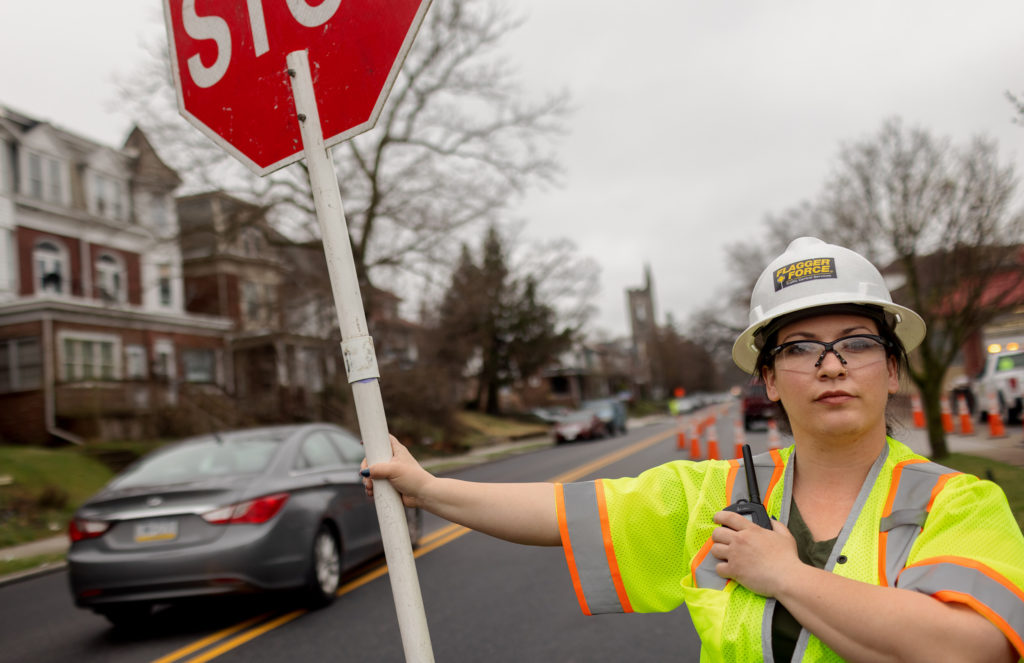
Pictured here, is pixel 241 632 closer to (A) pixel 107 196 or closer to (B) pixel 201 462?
(B) pixel 201 462

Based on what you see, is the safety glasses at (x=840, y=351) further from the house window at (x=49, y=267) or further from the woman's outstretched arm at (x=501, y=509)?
the house window at (x=49, y=267)

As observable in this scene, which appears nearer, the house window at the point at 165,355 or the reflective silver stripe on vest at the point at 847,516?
the reflective silver stripe on vest at the point at 847,516

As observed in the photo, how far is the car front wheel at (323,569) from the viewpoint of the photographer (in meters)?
6.61

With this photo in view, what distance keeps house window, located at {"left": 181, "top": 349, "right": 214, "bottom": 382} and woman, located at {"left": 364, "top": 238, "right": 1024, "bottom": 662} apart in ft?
117

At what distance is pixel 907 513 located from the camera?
168cm

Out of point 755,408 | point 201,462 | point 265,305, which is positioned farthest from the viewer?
point 755,408

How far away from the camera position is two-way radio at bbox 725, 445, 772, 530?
1765 mm

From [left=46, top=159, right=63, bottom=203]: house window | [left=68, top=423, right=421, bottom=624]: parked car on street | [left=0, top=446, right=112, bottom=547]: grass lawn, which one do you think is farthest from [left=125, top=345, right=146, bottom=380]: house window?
[left=68, top=423, right=421, bottom=624]: parked car on street

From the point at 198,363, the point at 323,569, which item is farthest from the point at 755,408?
the point at 198,363

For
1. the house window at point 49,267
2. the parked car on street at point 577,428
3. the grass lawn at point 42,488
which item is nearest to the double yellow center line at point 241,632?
the grass lawn at point 42,488

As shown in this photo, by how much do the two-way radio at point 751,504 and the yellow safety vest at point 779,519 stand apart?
48mm

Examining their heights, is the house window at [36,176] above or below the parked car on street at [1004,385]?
above

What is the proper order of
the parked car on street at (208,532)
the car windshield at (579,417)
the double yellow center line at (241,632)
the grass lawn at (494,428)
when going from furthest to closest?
the grass lawn at (494,428) < the car windshield at (579,417) < the parked car on street at (208,532) < the double yellow center line at (241,632)

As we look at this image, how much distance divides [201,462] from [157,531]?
0.98 m
